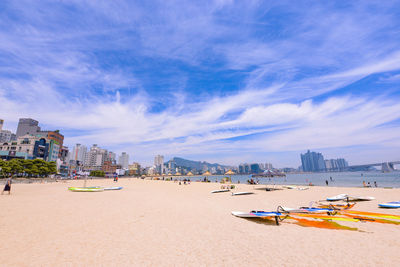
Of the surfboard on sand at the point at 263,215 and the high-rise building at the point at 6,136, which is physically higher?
the high-rise building at the point at 6,136

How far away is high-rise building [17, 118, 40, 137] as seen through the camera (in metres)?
123

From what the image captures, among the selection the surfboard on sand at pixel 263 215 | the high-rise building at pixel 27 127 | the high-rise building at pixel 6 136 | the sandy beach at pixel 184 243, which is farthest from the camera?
the high-rise building at pixel 6 136

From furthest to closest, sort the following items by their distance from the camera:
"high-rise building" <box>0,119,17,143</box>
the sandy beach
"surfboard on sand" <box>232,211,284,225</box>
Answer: "high-rise building" <box>0,119,17,143</box> < "surfboard on sand" <box>232,211,284,225</box> < the sandy beach

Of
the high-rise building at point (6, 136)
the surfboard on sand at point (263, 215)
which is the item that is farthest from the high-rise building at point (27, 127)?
the surfboard on sand at point (263, 215)

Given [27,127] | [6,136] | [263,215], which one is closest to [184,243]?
[263,215]

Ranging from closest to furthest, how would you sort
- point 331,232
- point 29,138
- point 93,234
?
point 93,234 → point 331,232 → point 29,138

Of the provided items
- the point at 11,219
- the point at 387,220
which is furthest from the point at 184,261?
the point at 387,220

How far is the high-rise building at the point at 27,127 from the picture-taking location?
123 metres

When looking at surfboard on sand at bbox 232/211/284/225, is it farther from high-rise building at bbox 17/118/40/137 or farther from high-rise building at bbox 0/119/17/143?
high-rise building at bbox 0/119/17/143

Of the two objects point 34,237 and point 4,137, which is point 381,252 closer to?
point 34,237

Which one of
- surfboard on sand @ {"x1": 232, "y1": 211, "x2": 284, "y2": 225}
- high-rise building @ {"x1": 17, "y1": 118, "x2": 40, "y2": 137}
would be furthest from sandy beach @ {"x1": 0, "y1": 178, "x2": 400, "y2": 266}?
high-rise building @ {"x1": 17, "y1": 118, "x2": 40, "y2": 137}

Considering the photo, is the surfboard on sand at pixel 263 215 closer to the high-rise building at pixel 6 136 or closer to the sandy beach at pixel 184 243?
the sandy beach at pixel 184 243

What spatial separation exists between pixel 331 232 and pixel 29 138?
114 m

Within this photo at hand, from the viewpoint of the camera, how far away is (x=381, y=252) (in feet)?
20.3
